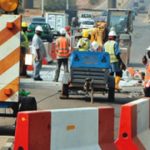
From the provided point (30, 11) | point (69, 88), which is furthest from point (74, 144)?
point (30, 11)

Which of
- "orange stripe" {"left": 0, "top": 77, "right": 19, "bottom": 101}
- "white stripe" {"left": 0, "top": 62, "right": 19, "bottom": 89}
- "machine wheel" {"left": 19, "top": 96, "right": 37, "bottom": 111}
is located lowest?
"machine wheel" {"left": 19, "top": 96, "right": 37, "bottom": 111}

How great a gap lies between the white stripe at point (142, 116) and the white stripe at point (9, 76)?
2534mm

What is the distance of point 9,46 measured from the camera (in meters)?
10.7

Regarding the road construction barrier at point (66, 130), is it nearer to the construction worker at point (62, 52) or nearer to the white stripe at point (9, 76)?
the white stripe at point (9, 76)

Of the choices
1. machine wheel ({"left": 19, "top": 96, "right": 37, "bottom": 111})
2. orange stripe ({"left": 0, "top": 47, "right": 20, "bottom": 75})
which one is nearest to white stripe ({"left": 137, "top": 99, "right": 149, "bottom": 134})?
orange stripe ({"left": 0, "top": 47, "right": 20, "bottom": 75})

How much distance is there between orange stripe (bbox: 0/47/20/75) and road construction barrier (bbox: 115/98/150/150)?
8.63 ft

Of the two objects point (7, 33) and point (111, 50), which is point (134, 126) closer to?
point (7, 33)

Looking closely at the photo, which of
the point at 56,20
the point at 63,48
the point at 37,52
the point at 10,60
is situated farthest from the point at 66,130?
the point at 56,20

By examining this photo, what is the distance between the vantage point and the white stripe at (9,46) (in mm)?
10680

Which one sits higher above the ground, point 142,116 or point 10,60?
point 10,60

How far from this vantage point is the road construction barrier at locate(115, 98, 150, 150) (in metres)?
7.88

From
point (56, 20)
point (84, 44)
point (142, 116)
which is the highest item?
point (142, 116)

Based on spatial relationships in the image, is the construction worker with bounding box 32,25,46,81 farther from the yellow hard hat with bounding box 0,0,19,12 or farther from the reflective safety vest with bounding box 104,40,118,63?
the yellow hard hat with bounding box 0,0,19,12

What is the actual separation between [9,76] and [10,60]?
0.75 feet
